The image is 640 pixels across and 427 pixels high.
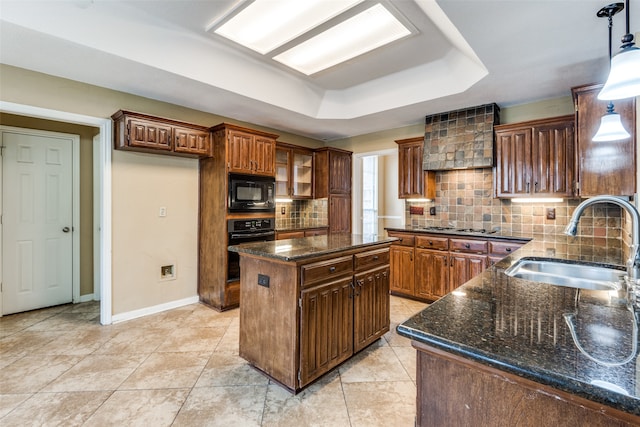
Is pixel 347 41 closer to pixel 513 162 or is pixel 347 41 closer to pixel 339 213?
pixel 513 162

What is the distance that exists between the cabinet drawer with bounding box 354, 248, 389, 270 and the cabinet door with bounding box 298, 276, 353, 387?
16 centimetres

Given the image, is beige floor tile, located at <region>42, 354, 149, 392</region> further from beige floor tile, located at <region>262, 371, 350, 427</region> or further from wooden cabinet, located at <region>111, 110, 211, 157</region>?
wooden cabinet, located at <region>111, 110, 211, 157</region>

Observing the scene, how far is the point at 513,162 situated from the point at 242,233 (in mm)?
3396

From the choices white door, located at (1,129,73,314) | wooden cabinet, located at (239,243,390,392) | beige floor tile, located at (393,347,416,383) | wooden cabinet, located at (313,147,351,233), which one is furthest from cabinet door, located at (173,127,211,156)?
beige floor tile, located at (393,347,416,383)

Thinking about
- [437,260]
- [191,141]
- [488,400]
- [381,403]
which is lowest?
[381,403]

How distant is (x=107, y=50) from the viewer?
2.57 metres

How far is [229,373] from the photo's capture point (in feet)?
7.71

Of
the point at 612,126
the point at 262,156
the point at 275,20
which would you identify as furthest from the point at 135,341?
the point at 612,126

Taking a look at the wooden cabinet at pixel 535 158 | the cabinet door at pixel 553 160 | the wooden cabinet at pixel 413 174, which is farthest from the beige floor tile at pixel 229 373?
the cabinet door at pixel 553 160

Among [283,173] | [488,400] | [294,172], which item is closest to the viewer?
[488,400]

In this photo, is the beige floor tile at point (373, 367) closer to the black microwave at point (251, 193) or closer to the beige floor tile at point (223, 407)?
the beige floor tile at point (223, 407)

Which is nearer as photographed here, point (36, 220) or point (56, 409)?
point (56, 409)

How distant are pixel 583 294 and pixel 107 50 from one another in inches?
140

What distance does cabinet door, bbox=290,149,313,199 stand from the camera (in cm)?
508
